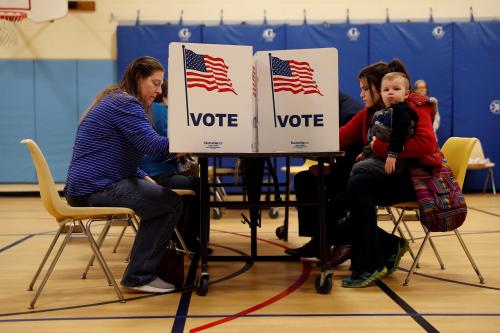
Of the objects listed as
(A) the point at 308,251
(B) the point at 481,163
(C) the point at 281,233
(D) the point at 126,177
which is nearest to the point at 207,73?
(D) the point at 126,177

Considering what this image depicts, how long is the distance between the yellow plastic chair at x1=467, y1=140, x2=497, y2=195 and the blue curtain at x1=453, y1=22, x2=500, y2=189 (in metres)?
0.27

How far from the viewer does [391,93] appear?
9.86 ft

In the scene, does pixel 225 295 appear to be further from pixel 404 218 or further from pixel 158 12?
pixel 158 12

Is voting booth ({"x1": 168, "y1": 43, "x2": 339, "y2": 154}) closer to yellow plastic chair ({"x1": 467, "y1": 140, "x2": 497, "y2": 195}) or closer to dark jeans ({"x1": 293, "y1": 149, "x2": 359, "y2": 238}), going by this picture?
dark jeans ({"x1": 293, "y1": 149, "x2": 359, "y2": 238})

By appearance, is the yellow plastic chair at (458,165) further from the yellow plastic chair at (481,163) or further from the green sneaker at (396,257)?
the yellow plastic chair at (481,163)

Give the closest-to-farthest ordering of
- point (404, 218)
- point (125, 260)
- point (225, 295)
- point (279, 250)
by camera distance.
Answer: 1. point (225, 295)
2. point (404, 218)
3. point (125, 260)
4. point (279, 250)

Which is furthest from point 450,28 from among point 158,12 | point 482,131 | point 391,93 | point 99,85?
point 391,93

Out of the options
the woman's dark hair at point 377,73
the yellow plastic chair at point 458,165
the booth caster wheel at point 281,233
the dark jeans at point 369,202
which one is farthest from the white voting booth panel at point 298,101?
the booth caster wheel at point 281,233

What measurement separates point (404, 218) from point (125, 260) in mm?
1869

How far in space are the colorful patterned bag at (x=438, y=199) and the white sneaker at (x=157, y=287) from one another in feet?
4.47

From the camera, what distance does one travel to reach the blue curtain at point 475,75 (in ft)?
27.4

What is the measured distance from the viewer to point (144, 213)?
2865 millimetres

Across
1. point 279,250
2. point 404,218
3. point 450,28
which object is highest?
point 450,28

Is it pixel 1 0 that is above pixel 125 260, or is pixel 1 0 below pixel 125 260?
above
